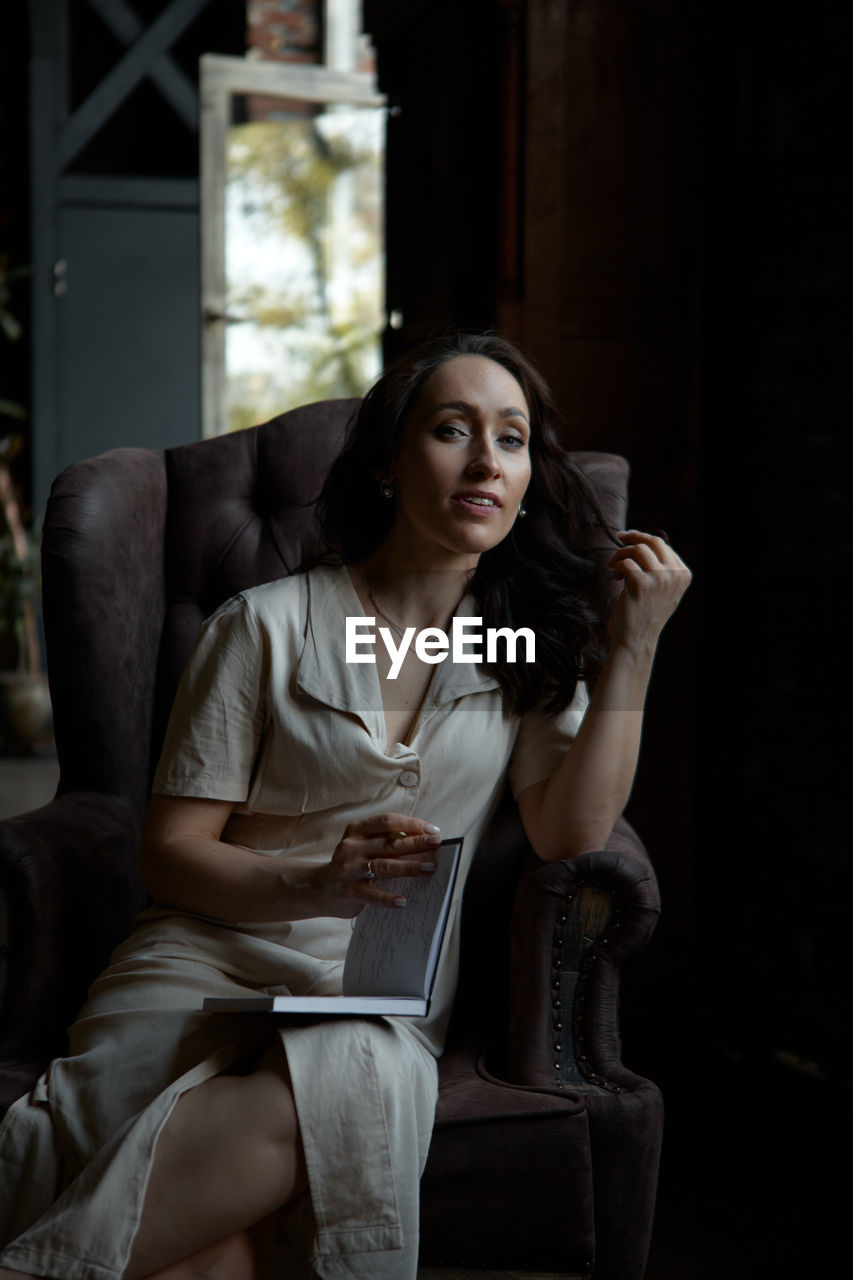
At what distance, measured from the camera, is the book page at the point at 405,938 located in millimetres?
1454

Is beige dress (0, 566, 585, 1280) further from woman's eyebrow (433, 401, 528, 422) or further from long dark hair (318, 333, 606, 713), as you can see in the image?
woman's eyebrow (433, 401, 528, 422)

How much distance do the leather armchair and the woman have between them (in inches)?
3.6

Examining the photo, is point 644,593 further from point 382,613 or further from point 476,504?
point 382,613

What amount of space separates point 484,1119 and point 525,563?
770 mm

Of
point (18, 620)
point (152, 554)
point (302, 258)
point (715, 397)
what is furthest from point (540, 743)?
point (302, 258)

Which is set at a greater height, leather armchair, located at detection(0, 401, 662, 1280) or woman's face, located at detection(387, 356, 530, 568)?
woman's face, located at detection(387, 356, 530, 568)

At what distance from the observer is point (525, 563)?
187cm

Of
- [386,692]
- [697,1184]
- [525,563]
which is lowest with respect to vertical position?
[697,1184]

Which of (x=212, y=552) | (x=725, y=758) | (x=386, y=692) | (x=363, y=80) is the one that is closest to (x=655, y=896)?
(x=386, y=692)

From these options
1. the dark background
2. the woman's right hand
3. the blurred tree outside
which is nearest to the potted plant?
the blurred tree outside

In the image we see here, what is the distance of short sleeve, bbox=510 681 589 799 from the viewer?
174 cm

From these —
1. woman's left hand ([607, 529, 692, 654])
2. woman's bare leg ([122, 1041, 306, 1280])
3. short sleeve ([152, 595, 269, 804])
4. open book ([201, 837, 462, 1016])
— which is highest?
woman's left hand ([607, 529, 692, 654])

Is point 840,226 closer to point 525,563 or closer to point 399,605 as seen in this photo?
point 525,563

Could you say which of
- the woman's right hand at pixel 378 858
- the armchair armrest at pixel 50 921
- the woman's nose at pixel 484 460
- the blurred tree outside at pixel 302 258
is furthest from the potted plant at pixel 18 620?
the woman's right hand at pixel 378 858
